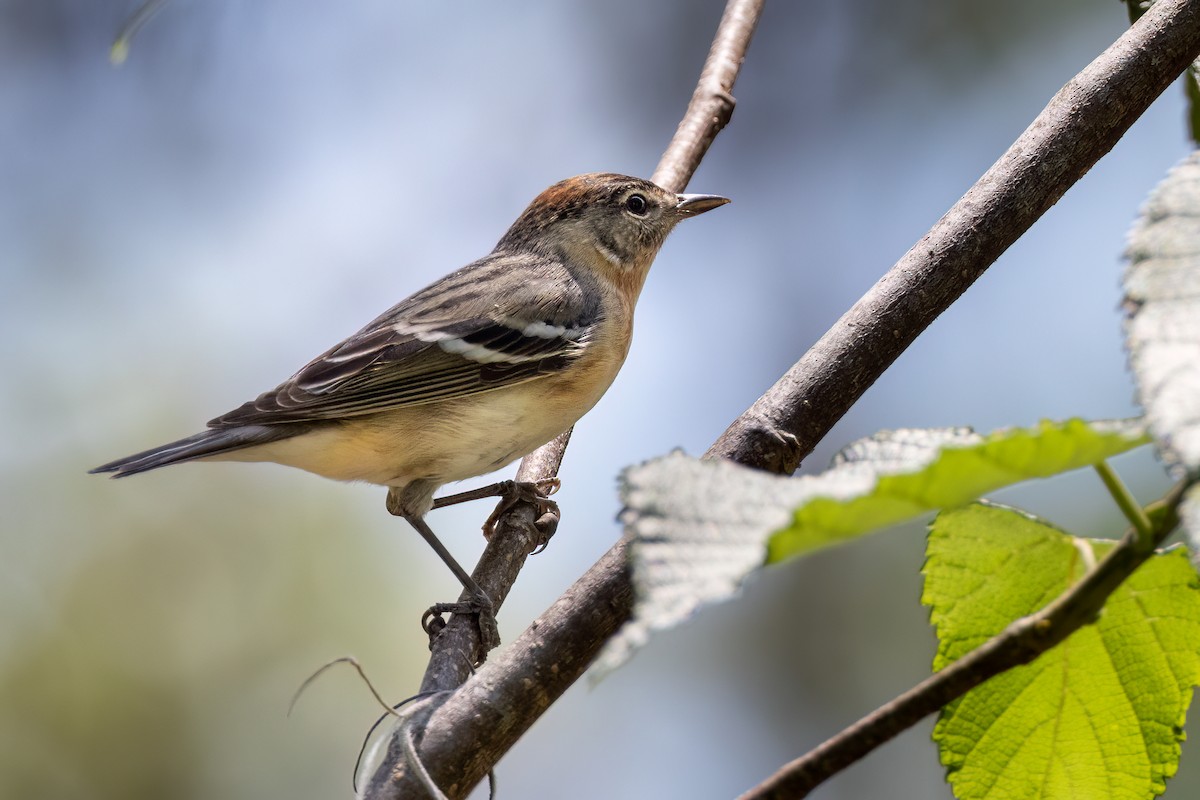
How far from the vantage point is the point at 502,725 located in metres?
1.20

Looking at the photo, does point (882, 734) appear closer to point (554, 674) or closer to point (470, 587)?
point (554, 674)

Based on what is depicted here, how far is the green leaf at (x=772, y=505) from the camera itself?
59 cm

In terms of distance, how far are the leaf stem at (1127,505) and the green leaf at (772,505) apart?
43 mm

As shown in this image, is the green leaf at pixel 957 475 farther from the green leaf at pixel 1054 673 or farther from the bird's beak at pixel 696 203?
the bird's beak at pixel 696 203

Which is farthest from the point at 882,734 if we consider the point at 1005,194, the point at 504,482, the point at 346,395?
the point at 346,395

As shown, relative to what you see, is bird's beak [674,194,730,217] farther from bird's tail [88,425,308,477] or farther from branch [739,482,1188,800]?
branch [739,482,1188,800]

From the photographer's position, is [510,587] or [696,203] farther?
[696,203]

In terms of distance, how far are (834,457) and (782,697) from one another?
197 inches

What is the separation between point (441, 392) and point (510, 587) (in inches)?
32.3

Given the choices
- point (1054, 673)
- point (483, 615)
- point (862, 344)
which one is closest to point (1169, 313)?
point (1054, 673)

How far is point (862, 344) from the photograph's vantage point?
54.3 inches

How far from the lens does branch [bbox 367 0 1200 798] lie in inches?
47.5

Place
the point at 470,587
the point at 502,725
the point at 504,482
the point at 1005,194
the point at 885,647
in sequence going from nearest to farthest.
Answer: the point at 502,725 < the point at 1005,194 < the point at 470,587 < the point at 504,482 < the point at 885,647

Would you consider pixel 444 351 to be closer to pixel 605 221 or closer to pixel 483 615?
pixel 605 221
